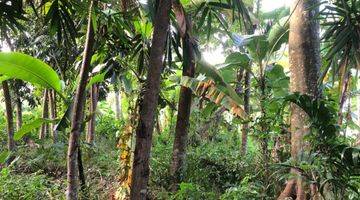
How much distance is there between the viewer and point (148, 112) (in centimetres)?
300

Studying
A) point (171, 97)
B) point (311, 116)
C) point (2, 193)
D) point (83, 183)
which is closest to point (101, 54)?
point (83, 183)

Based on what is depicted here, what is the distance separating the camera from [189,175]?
5.87 meters

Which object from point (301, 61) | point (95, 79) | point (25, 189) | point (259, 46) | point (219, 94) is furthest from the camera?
point (259, 46)

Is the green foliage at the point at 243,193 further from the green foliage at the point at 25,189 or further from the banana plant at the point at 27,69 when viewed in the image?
the banana plant at the point at 27,69

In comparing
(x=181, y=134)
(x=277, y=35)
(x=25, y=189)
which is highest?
(x=277, y=35)

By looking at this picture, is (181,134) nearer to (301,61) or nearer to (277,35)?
(301,61)

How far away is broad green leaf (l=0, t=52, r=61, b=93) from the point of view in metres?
4.24

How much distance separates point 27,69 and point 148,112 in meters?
1.95

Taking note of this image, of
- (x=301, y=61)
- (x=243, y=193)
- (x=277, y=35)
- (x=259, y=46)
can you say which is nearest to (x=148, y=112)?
(x=243, y=193)

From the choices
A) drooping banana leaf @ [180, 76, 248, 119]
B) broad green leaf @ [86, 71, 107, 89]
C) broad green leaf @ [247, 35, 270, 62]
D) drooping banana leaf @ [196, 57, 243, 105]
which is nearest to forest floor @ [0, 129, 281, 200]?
drooping banana leaf @ [180, 76, 248, 119]

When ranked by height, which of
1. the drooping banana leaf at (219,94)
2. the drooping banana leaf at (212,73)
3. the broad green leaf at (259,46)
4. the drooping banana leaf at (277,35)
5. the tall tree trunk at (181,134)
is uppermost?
the drooping banana leaf at (277,35)

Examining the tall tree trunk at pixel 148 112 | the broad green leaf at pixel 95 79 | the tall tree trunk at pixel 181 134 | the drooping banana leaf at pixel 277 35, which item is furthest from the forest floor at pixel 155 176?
the drooping banana leaf at pixel 277 35

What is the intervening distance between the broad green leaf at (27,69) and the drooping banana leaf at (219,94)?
196 centimetres

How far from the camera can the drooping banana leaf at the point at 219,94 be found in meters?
5.90
